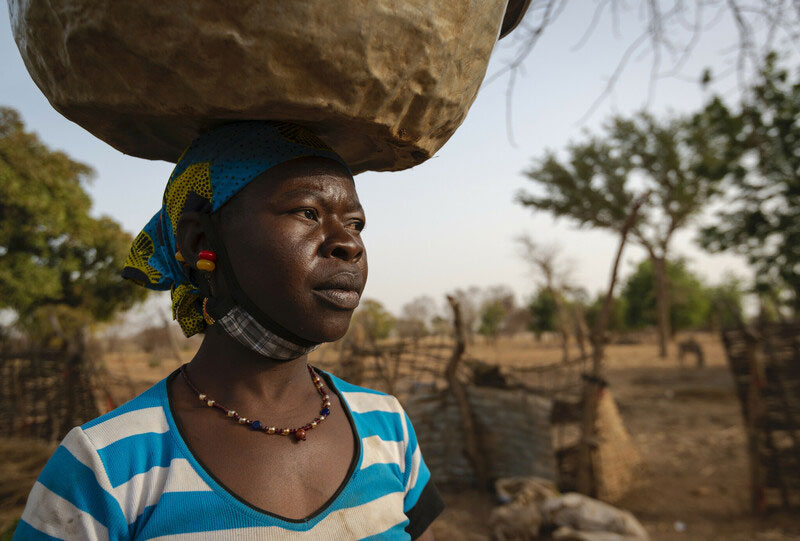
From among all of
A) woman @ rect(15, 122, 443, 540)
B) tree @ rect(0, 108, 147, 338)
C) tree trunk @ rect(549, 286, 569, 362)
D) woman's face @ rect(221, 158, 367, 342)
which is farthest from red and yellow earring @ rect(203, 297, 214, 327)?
tree trunk @ rect(549, 286, 569, 362)

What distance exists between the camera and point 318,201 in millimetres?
1144

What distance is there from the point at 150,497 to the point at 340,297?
1.70 ft

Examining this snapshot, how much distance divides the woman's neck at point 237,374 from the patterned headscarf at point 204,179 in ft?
0.28

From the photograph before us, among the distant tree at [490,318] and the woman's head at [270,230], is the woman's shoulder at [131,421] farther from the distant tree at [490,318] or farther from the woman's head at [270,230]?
the distant tree at [490,318]

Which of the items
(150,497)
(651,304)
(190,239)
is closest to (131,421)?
(150,497)

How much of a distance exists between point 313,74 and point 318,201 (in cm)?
32

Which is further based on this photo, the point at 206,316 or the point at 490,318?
the point at 490,318

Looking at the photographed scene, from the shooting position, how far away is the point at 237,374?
1192mm

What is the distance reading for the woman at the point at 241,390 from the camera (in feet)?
3.22

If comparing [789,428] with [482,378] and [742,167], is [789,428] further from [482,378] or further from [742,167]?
[742,167]

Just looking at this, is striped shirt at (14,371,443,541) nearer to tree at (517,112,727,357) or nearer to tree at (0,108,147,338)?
tree at (0,108,147,338)

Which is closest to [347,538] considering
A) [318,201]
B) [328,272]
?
[328,272]

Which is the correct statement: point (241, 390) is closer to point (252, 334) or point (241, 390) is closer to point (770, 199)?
point (252, 334)

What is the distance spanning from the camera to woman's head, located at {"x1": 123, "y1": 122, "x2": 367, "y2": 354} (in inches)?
42.5
